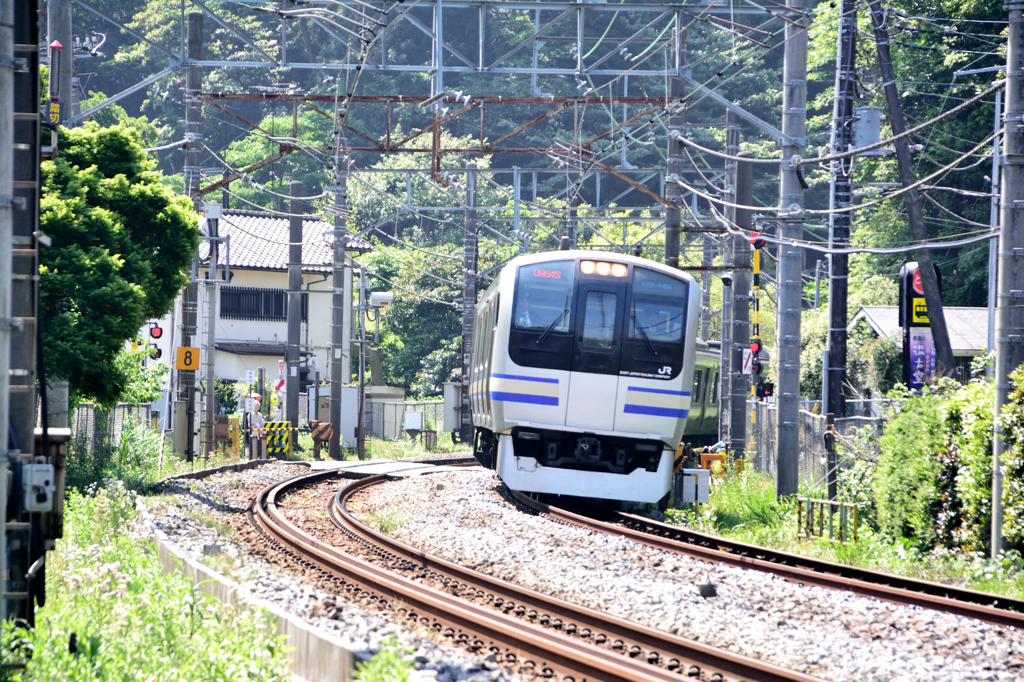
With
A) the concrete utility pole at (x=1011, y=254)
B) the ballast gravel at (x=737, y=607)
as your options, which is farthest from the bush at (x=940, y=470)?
the ballast gravel at (x=737, y=607)

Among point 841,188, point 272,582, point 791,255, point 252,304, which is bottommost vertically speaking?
point 272,582

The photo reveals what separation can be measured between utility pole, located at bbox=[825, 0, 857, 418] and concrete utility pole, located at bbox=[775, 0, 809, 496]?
1604 millimetres

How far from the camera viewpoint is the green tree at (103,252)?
1595 centimetres

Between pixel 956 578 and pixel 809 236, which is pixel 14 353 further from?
pixel 809 236

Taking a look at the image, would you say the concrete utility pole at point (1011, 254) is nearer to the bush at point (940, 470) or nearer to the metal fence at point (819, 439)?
the bush at point (940, 470)

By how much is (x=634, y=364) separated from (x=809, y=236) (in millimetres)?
45286

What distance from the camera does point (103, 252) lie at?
16422mm

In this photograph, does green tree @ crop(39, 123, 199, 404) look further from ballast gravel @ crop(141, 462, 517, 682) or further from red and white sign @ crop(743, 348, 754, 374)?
red and white sign @ crop(743, 348, 754, 374)

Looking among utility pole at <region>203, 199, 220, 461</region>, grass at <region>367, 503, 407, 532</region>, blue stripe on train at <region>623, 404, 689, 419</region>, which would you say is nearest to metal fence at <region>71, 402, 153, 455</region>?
utility pole at <region>203, 199, 220, 461</region>

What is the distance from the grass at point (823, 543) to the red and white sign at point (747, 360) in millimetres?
3663

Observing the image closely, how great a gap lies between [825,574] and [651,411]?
5069 mm

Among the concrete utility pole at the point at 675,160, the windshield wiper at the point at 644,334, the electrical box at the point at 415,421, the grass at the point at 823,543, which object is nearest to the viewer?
the grass at the point at 823,543

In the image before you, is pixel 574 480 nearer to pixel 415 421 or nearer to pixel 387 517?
pixel 387 517

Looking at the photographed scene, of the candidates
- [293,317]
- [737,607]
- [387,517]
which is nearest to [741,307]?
[387,517]
